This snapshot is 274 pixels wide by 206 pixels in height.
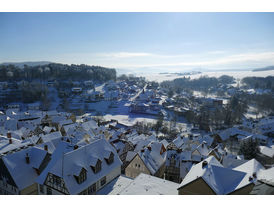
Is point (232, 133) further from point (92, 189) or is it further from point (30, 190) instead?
point (30, 190)

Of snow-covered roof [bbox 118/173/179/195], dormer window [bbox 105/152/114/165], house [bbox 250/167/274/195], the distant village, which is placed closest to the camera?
house [bbox 250/167/274/195]

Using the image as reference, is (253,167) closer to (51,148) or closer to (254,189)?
(254,189)

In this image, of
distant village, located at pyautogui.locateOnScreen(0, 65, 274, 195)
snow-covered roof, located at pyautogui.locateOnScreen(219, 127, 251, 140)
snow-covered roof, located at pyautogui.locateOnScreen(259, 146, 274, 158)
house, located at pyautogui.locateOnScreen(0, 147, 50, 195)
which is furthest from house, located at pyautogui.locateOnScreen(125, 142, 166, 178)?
snow-covered roof, located at pyautogui.locateOnScreen(219, 127, 251, 140)

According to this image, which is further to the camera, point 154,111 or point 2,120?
point 154,111

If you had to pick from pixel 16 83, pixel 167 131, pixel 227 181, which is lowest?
pixel 167 131

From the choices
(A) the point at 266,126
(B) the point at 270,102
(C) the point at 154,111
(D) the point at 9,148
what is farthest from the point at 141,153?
(B) the point at 270,102

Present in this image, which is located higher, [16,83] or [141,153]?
[16,83]

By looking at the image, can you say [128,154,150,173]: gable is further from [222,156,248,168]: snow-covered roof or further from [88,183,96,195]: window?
[222,156,248,168]: snow-covered roof
